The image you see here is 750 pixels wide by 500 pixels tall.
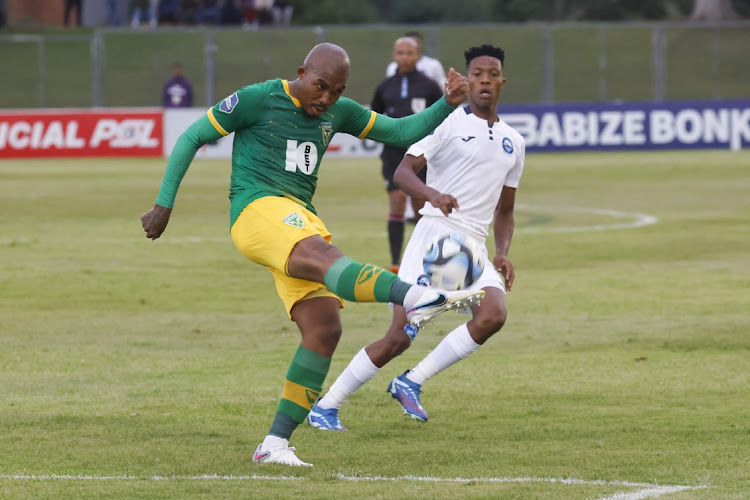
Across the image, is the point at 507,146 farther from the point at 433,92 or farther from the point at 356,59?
the point at 356,59

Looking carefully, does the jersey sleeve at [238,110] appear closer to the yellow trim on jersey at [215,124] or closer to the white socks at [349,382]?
the yellow trim on jersey at [215,124]

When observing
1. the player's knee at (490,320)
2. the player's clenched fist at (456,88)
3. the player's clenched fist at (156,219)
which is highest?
the player's clenched fist at (456,88)

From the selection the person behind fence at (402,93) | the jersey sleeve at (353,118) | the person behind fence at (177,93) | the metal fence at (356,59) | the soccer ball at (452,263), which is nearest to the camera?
the jersey sleeve at (353,118)

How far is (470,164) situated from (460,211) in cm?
28

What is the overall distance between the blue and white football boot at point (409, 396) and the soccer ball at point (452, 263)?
2.35 feet

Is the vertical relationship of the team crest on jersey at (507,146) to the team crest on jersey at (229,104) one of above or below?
below

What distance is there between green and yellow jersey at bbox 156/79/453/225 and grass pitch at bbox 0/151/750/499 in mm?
1358

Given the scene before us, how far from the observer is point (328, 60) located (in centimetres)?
665

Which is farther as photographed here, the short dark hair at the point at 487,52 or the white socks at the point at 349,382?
the short dark hair at the point at 487,52

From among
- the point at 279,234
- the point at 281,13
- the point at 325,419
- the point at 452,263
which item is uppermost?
the point at 279,234

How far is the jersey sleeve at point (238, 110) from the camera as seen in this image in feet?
21.9

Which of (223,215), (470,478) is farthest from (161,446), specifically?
(223,215)

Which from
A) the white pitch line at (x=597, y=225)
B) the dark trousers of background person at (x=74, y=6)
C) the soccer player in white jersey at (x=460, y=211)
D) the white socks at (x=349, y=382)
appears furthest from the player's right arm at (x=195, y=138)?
the dark trousers of background person at (x=74, y=6)

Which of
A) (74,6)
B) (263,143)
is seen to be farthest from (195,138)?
(74,6)
